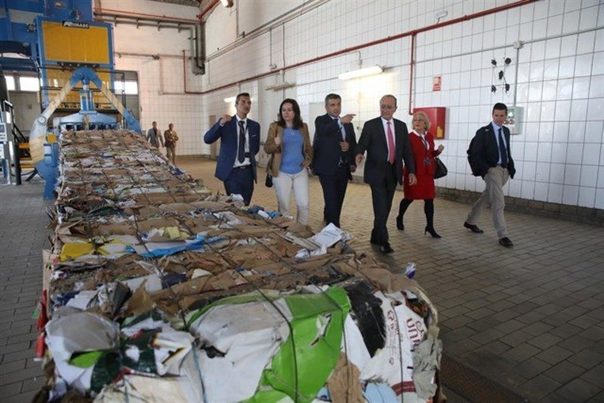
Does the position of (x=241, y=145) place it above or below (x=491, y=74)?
below

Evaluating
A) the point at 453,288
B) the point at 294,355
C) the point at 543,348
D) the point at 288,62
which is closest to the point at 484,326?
the point at 543,348

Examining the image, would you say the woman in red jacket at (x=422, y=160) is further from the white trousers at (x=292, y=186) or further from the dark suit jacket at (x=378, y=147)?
the white trousers at (x=292, y=186)

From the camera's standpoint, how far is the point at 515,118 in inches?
270

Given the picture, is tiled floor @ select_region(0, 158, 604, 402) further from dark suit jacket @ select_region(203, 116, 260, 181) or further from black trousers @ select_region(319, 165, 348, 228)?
dark suit jacket @ select_region(203, 116, 260, 181)

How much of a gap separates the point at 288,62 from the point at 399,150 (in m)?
8.56

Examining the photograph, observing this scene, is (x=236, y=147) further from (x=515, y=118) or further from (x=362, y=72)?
(x=362, y=72)

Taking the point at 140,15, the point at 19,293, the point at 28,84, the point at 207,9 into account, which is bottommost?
the point at 19,293

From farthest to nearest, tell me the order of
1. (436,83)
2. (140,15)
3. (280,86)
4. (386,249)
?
(140,15), (280,86), (436,83), (386,249)

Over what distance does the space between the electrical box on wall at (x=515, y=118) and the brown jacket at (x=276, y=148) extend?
3729 millimetres

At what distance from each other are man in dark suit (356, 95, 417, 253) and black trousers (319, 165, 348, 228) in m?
0.30

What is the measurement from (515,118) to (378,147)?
3.23 m

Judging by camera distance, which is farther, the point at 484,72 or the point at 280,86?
the point at 280,86

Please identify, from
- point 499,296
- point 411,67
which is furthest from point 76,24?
point 499,296

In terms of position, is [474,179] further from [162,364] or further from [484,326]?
[162,364]
